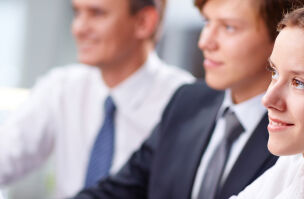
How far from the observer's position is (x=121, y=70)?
5.91 ft

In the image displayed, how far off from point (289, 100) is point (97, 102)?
1.16m

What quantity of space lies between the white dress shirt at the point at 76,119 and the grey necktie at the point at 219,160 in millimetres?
673

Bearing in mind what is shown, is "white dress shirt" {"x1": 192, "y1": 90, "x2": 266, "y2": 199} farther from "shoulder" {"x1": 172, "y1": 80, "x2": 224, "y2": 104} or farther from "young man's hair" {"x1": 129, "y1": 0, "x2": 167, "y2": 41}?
"young man's hair" {"x1": 129, "y1": 0, "x2": 167, "y2": 41}

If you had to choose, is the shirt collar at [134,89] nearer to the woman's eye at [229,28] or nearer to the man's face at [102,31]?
the man's face at [102,31]

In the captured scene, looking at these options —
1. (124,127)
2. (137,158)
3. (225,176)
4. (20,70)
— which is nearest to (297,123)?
(225,176)

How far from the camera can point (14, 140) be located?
6.08 ft

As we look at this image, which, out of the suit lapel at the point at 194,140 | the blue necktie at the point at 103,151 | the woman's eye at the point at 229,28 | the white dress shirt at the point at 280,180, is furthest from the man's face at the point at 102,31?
the white dress shirt at the point at 280,180

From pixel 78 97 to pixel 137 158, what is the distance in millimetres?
561

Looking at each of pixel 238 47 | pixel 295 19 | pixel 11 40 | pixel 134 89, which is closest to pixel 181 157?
pixel 238 47

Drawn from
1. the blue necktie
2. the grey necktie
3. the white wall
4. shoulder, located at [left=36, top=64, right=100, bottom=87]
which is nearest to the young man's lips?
the grey necktie

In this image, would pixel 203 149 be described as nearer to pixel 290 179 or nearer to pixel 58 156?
pixel 290 179

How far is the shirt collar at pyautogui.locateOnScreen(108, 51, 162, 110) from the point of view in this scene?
70.1 inches

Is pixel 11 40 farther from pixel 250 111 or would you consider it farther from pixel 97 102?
pixel 250 111

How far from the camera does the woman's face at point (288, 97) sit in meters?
0.73
